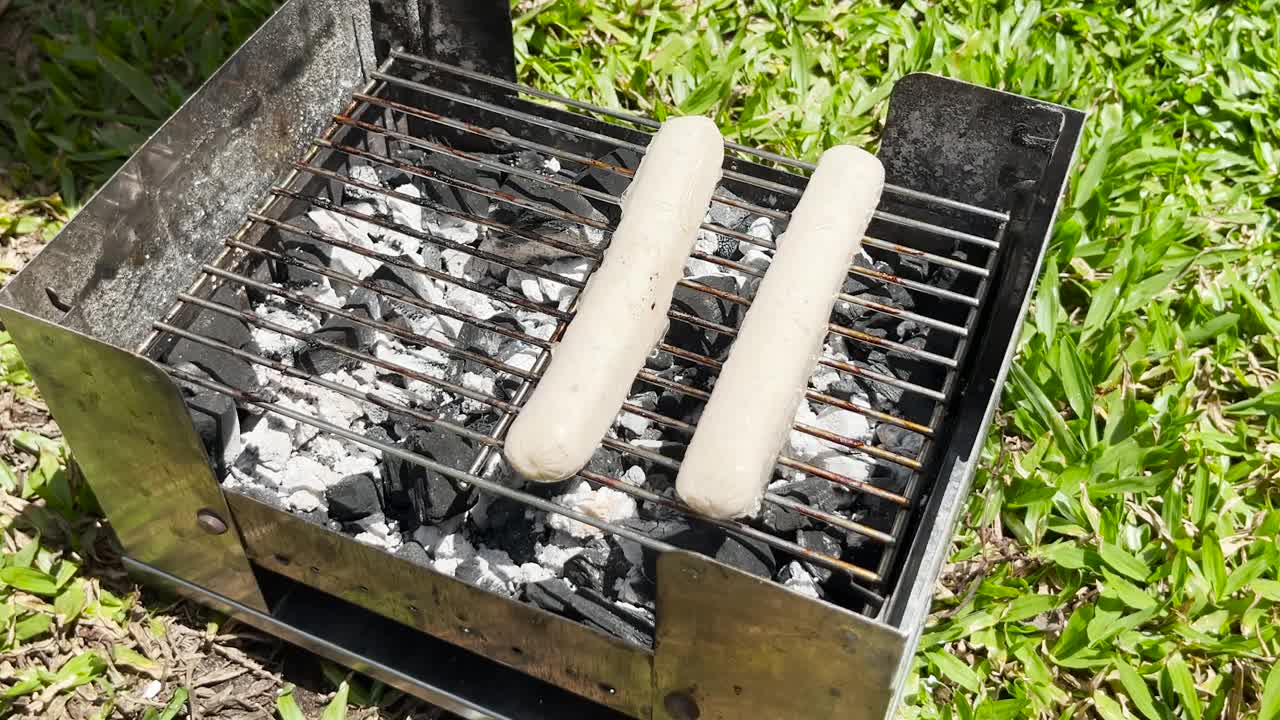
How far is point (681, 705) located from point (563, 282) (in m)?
1.00

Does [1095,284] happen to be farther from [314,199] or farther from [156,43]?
[156,43]

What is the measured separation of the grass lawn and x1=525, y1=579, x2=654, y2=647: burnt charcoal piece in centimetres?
72

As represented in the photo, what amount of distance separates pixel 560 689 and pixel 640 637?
319 mm

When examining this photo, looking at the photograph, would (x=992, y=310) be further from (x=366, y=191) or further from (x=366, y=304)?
(x=366, y=191)

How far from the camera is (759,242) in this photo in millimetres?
2748

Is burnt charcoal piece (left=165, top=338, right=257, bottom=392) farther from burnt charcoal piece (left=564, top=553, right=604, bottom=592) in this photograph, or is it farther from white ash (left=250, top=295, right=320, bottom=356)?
burnt charcoal piece (left=564, top=553, right=604, bottom=592)

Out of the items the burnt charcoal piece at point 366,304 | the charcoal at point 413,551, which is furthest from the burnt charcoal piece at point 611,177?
the charcoal at point 413,551

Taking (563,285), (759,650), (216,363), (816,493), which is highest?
(563,285)

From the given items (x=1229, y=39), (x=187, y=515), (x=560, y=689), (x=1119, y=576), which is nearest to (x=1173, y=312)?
(x=1119, y=576)

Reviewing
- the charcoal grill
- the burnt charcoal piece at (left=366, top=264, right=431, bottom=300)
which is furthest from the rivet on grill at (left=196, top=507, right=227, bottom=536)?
the burnt charcoal piece at (left=366, top=264, right=431, bottom=300)

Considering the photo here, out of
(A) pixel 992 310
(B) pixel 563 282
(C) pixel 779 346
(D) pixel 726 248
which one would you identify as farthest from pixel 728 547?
(D) pixel 726 248

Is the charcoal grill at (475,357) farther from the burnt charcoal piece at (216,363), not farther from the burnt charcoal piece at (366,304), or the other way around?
the burnt charcoal piece at (366,304)

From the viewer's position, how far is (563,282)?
8.86 feet

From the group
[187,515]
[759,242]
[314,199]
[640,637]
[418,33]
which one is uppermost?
[418,33]
